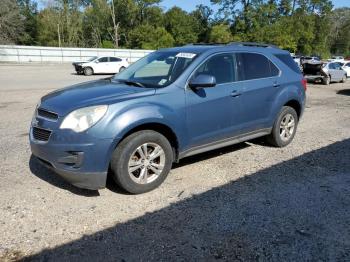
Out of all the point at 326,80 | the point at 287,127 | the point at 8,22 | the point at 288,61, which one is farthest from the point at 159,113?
the point at 8,22

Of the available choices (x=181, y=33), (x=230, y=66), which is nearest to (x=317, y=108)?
(x=230, y=66)

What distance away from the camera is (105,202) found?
4.46 meters

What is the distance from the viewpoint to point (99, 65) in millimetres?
28672

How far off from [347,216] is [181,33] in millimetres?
74168

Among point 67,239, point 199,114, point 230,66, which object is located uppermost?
point 230,66

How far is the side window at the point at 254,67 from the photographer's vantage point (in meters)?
5.77

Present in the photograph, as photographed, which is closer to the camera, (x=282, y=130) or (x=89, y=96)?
(x=89, y=96)

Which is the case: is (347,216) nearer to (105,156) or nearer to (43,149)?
(105,156)

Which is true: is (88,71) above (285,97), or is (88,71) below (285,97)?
below

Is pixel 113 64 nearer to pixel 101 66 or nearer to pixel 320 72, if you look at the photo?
pixel 101 66

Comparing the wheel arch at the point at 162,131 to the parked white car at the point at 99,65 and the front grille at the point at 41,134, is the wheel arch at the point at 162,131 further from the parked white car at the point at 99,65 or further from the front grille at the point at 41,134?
the parked white car at the point at 99,65

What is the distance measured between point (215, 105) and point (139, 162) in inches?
54.7

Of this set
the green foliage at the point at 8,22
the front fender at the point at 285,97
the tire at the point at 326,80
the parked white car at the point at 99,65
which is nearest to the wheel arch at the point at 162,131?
the front fender at the point at 285,97

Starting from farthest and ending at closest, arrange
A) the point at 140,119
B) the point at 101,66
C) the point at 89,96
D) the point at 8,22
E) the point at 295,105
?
1. the point at 8,22
2. the point at 101,66
3. the point at 295,105
4. the point at 89,96
5. the point at 140,119
